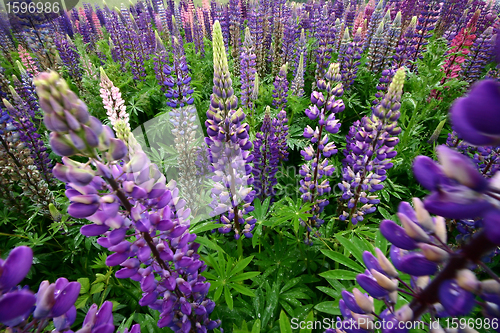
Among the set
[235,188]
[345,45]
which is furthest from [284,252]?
[345,45]

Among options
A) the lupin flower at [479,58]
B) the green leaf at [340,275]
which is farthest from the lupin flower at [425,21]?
the green leaf at [340,275]

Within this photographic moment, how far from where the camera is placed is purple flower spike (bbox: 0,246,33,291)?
781 mm

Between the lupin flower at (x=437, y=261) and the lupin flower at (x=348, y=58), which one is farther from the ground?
the lupin flower at (x=437, y=261)

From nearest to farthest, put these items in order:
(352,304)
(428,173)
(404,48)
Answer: (428,173) → (352,304) → (404,48)

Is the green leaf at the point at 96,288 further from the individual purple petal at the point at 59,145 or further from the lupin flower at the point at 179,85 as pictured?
the lupin flower at the point at 179,85

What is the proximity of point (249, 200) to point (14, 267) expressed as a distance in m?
1.72

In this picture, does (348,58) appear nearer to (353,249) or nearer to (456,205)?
(353,249)

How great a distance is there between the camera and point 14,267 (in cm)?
80

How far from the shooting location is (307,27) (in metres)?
6.48

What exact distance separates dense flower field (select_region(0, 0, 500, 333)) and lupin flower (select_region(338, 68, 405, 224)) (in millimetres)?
19

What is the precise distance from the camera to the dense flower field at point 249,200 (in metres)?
0.79

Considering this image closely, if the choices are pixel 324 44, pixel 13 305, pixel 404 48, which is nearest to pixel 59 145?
pixel 13 305

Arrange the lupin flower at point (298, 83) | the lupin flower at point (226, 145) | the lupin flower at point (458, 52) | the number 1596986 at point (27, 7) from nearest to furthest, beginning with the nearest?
the lupin flower at point (226, 145), the lupin flower at point (298, 83), the lupin flower at point (458, 52), the number 1596986 at point (27, 7)
